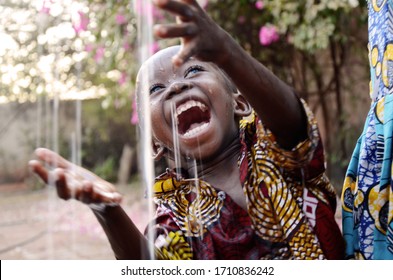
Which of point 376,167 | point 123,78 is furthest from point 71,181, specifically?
point 123,78

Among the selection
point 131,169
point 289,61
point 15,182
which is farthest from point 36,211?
point 289,61

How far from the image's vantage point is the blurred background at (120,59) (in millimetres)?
2488

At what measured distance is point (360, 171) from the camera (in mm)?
944

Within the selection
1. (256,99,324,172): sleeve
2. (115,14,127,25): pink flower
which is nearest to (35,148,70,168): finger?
(256,99,324,172): sleeve

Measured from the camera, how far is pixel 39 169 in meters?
0.79

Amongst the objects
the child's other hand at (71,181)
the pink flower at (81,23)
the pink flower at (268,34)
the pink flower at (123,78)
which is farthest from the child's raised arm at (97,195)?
the pink flower at (123,78)

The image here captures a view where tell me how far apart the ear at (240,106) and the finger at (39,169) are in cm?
35

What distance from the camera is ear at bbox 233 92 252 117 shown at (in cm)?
99

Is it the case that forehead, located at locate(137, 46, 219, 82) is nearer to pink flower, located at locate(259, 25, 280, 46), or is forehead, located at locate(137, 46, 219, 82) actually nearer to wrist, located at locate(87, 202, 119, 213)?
wrist, located at locate(87, 202, 119, 213)

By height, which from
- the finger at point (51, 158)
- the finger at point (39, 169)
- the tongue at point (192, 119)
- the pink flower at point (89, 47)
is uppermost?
the pink flower at point (89, 47)

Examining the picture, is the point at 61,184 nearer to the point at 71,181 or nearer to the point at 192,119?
the point at 71,181

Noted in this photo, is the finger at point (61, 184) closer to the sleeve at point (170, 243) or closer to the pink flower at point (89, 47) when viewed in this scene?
the sleeve at point (170, 243)

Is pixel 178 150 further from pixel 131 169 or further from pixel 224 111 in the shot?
pixel 131 169

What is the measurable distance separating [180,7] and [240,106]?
0.30 metres
